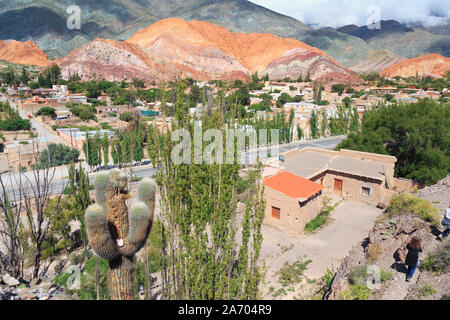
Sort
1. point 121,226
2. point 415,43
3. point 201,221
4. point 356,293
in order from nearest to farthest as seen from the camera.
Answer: point 121,226 < point 201,221 < point 356,293 < point 415,43

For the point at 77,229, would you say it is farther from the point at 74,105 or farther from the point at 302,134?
the point at 74,105

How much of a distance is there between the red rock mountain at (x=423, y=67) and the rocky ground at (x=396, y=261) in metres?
118

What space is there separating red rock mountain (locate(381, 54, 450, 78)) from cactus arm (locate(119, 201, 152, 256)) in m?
127

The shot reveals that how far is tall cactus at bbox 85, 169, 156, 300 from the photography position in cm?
457

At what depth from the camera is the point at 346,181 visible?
18.1 metres

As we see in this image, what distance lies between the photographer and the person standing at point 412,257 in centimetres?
853

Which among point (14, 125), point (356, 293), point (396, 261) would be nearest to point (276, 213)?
point (396, 261)

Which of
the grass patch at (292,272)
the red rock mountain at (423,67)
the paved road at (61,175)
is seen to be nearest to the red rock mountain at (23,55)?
the paved road at (61,175)

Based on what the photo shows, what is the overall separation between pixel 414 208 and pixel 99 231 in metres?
12.0

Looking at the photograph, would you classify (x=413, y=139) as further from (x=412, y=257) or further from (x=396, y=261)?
(x=412, y=257)

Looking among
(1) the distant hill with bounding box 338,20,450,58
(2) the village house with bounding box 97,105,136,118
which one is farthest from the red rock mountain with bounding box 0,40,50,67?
(1) the distant hill with bounding box 338,20,450,58

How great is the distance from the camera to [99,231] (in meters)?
4.21

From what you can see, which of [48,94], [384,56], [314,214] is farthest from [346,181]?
[384,56]
